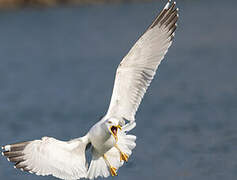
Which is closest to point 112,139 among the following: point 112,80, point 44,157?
point 44,157

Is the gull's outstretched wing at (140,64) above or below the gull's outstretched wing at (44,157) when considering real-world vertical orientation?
above

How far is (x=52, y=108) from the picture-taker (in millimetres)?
12734

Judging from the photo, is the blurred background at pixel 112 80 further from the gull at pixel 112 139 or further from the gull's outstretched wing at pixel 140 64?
the gull's outstretched wing at pixel 140 64

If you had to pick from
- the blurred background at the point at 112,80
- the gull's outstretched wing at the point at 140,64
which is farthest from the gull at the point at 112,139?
the blurred background at the point at 112,80

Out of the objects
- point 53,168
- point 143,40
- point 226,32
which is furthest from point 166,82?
point 53,168

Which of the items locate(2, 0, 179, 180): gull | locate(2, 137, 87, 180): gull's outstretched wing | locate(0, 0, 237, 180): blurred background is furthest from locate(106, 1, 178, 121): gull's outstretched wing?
locate(0, 0, 237, 180): blurred background

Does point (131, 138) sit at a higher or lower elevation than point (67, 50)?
lower

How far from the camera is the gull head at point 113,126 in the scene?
6.89 metres

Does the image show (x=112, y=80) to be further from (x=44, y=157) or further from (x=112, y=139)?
(x=44, y=157)

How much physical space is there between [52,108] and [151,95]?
2.13 m

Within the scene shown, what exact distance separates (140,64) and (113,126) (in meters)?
1.14

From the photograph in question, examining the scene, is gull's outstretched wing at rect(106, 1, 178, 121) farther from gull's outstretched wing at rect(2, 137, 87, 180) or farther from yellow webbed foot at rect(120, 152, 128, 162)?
gull's outstretched wing at rect(2, 137, 87, 180)

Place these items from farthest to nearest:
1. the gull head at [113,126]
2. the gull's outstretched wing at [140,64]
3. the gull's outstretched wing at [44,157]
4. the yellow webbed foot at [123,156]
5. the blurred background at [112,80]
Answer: the blurred background at [112,80] < the gull's outstretched wing at [140,64] < the yellow webbed foot at [123,156] < the gull head at [113,126] < the gull's outstretched wing at [44,157]

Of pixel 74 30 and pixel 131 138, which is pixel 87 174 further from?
pixel 74 30
